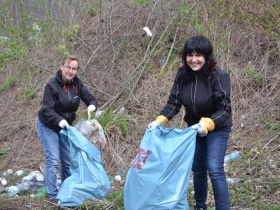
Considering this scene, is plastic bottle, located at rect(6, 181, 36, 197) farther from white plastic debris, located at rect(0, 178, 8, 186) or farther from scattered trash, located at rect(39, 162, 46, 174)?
scattered trash, located at rect(39, 162, 46, 174)

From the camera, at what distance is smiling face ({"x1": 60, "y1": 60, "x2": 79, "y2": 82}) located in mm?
5152

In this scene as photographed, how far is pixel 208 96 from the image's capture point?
4.16m

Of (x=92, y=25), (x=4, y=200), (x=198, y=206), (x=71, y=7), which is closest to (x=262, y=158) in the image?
(x=198, y=206)

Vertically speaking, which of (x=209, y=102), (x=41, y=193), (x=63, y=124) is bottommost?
(x=41, y=193)

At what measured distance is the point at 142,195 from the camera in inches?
161

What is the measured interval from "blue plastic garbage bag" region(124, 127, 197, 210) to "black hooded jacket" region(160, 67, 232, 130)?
0.69ft

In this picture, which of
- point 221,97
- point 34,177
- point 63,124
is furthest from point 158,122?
point 34,177

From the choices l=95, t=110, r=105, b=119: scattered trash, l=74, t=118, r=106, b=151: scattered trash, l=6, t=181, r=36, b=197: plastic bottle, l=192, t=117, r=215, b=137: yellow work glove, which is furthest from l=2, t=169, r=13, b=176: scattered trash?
l=192, t=117, r=215, b=137: yellow work glove

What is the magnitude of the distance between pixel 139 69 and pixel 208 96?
4.21 meters

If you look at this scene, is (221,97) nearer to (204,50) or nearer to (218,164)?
(204,50)

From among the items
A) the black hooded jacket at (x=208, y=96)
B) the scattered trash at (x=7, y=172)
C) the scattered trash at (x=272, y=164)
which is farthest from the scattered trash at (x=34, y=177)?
the scattered trash at (x=272, y=164)

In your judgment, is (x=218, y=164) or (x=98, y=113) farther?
(x=98, y=113)

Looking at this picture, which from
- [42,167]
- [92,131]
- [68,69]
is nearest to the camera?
[68,69]

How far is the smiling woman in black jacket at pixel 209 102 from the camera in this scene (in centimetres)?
412
